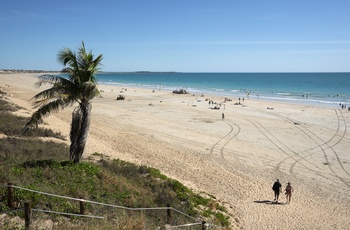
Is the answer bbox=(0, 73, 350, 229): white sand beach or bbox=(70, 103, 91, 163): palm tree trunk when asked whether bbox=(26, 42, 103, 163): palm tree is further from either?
bbox=(0, 73, 350, 229): white sand beach

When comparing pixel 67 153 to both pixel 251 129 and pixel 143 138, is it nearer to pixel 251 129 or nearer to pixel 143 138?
pixel 143 138

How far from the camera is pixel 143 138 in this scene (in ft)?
79.5

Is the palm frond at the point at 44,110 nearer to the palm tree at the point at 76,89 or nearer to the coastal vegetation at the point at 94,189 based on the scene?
the palm tree at the point at 76,89

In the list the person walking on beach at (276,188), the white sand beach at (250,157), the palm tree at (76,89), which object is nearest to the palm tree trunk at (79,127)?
the palm tree at (76,89)

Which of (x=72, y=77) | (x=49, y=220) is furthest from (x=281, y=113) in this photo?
(x=49, y=220)

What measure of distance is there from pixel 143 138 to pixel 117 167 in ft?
34.6

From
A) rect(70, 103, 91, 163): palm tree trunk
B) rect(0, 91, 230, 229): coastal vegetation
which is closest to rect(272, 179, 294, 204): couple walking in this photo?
rect(0, 91, 230, 229): coastal vegetation

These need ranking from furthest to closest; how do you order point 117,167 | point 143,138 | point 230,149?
point 143,138, point 230,149, point 117,167

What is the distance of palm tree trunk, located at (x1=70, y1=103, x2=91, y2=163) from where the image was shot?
444 inches

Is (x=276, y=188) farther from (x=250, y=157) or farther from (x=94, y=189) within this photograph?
(x=94, y=189)

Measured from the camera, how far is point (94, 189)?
10133 mm

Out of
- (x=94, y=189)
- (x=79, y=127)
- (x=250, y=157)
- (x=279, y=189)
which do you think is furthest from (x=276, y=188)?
(x=79, y=127)

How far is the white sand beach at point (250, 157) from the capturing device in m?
13.4

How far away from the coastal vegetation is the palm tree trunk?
0.50 m
